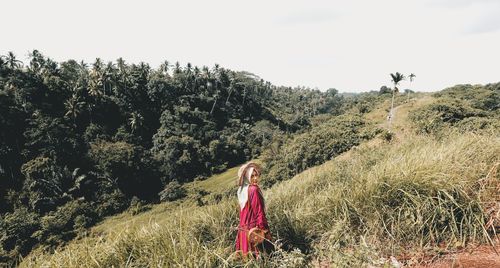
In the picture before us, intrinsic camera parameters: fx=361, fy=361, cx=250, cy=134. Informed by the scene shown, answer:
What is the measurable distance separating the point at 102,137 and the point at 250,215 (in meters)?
59.6

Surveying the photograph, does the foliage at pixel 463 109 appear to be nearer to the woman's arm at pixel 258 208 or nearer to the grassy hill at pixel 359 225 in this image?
the grassy hill at pixel 359 225

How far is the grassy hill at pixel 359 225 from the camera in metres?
3.17

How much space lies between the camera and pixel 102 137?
192ft

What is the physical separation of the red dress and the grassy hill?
20 centimetres

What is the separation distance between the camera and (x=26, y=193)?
43875mm

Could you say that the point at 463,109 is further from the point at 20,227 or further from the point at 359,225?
the point at 20,227

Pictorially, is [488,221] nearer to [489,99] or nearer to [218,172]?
[218,172]

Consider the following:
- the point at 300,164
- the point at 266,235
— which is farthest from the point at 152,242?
the point at 300,164

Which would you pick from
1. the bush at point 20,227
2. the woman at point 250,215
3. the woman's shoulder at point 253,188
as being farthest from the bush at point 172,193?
the woman's shoulder at point 253,188

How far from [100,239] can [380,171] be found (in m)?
3.08

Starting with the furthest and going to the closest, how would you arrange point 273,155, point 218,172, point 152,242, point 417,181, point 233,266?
point 218,172 < point 273,155 < point 417,181 < point 152,242 < point 233,266

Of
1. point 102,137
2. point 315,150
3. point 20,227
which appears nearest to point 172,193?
point 102,137

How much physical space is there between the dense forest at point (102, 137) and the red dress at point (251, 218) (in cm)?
3207

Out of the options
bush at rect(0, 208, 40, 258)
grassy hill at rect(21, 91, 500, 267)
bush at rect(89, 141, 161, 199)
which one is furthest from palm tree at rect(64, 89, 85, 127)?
grassy hill at rect(21, 91, 500, 267)
